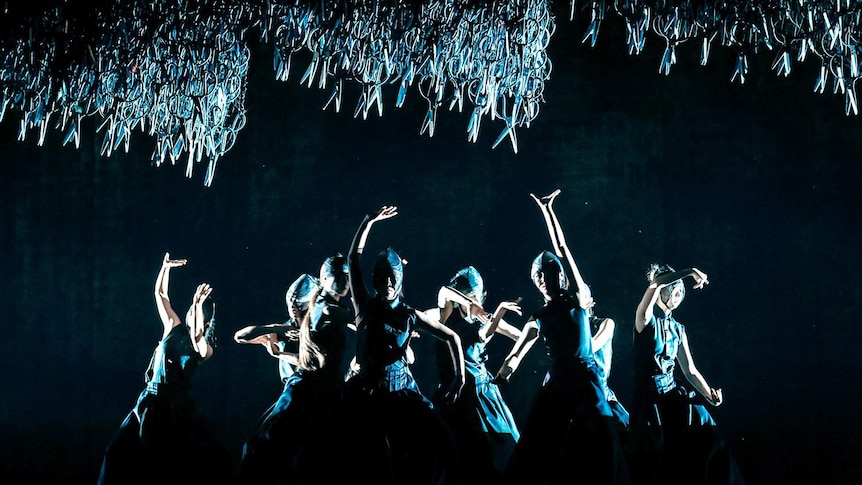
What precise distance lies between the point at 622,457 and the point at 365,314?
1.24 metres

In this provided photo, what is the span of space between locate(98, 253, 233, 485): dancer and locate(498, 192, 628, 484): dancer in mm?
1587

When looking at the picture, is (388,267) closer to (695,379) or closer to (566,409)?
(566,409)

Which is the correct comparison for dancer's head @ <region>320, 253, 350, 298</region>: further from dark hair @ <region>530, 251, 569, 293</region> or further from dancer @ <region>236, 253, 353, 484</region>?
dark hair @ <region>530, 251, 569, 293</region>

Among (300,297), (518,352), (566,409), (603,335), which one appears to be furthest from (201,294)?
(603,335)

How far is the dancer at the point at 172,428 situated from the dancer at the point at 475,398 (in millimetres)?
1162

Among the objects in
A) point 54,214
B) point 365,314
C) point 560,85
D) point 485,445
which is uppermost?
point 560,85

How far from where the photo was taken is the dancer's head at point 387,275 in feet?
12.2

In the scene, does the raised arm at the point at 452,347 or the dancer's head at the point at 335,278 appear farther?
the dancer's head at the point at 335,278

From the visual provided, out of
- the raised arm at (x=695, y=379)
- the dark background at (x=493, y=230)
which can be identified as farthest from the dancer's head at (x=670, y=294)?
the dark background at (x=493, y=230)

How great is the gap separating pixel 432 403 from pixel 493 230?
5.01ft

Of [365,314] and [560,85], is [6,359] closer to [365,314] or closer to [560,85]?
[365,314]

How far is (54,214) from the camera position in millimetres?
5840

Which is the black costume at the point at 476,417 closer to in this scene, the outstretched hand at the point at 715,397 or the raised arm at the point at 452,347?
the raised arm at the point at 452,347

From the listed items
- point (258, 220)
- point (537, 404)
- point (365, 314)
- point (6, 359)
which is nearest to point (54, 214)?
point (6, 359)
